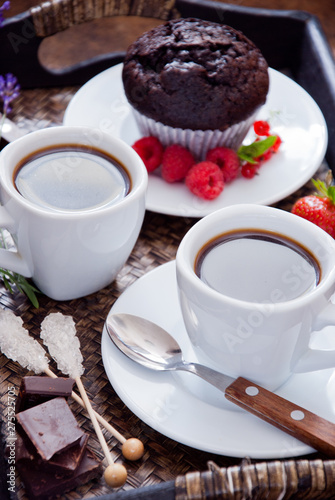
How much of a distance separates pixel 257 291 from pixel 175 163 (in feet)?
1.70

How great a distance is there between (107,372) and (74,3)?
107 cm

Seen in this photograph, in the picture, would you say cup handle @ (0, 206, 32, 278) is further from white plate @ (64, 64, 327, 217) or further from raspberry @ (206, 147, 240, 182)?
raspberry @ (206, 147, 240, 182)

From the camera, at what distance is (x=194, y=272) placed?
97 centimetres

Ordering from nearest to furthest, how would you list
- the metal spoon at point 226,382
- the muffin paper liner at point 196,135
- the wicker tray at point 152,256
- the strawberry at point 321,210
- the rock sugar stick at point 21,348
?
1. the wicker tray at point 152,256
2. the metal spoon at point 226,382
3. the rock sugar stick at point 21,348
4. the strawberry at point 321,210
5. the muffin paper liner at point 196,135

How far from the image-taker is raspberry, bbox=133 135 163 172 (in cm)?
148

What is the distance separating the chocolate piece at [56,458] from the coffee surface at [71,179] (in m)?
0.39

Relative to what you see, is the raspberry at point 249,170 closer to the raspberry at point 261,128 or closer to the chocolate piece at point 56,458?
the raspberry at point 261,128

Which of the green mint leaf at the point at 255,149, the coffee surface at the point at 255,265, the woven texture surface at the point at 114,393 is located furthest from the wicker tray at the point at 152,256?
the coffee surface at the point at 255,265

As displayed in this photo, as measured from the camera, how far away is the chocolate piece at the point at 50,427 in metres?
0.89

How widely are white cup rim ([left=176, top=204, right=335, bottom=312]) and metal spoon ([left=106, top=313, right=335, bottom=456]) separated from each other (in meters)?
0.13

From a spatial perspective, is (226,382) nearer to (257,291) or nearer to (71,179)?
A: (257,291)

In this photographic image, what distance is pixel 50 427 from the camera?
922 millimetres

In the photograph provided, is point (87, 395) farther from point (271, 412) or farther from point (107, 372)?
point (271, 412)

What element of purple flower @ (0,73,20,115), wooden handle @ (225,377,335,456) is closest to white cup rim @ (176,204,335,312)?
wooden handle @ (225,377,335,456)
